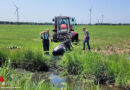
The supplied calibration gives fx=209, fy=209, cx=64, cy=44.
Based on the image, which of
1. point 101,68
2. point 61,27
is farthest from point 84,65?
point 61,27

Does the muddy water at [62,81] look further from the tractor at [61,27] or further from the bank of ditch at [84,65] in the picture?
the tractor at [61,27]

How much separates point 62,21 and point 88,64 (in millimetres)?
Result: 13503

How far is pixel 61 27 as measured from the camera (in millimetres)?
19312

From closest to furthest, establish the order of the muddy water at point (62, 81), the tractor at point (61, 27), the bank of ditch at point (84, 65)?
the muddy water at point (62, 81), the bank of ditch at point (84, 65), the tractor at point (61, 27)

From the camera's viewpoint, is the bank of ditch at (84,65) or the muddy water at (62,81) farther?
the bank of ditch at (84,65)

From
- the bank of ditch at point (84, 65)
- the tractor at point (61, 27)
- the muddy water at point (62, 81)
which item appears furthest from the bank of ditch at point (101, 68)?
the tractor at point (61, 27)

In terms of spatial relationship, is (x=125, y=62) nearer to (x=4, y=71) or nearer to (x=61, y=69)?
(x=61, y=69)

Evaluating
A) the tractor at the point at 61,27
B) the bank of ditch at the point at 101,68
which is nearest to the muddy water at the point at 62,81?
the bank of ditch at the point at 101,68

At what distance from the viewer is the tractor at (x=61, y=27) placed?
62.2ft

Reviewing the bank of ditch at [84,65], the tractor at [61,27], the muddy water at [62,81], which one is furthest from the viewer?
the tractor at [61,27]

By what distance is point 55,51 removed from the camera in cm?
1090

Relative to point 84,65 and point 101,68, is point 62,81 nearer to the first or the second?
point 84,65

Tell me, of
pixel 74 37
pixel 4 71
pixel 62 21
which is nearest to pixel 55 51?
pixel 4 71

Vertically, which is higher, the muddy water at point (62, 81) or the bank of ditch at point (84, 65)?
the bank of ditch at point (84, 65)
